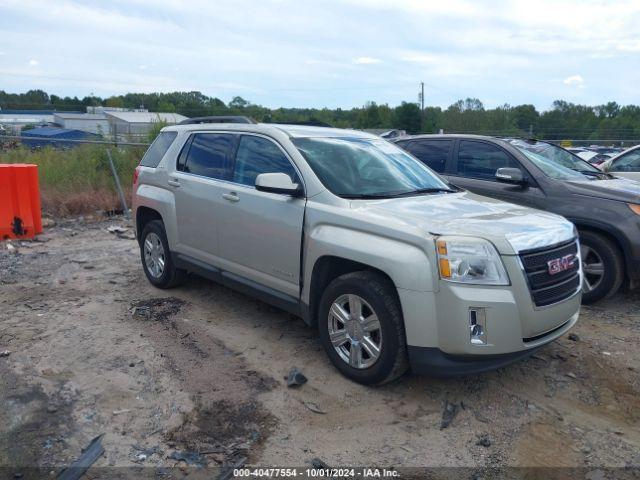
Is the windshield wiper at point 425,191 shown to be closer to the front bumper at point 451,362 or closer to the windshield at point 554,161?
the front bumper at point 451,362

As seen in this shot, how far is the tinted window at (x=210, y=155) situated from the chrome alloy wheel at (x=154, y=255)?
1.00 metres

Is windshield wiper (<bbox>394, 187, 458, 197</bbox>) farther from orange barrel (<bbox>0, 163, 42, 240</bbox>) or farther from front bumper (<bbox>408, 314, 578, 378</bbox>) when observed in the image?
orange barrel (<bbox>0, 163, 42, 240</bbox>)

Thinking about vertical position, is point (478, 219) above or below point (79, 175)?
above

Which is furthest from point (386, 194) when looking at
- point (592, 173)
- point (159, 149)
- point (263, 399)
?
point (592, 173)

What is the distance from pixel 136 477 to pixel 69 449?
0.52 metres

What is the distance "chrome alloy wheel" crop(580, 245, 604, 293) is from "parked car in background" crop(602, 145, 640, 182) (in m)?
3.88

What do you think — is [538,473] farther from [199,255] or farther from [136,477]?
[199,255]

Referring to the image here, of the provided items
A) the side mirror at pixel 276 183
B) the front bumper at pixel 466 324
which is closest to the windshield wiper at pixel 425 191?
the side mirror at pixel 276 183

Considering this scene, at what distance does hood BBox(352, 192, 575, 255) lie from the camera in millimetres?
3828

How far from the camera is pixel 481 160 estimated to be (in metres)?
7.24

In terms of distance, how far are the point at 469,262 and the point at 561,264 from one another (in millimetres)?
852

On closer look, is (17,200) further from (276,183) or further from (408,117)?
(408,117)

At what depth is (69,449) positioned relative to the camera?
344 cm

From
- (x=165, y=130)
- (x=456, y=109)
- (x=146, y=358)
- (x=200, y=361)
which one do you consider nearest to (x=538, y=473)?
(x=200, y=361)
